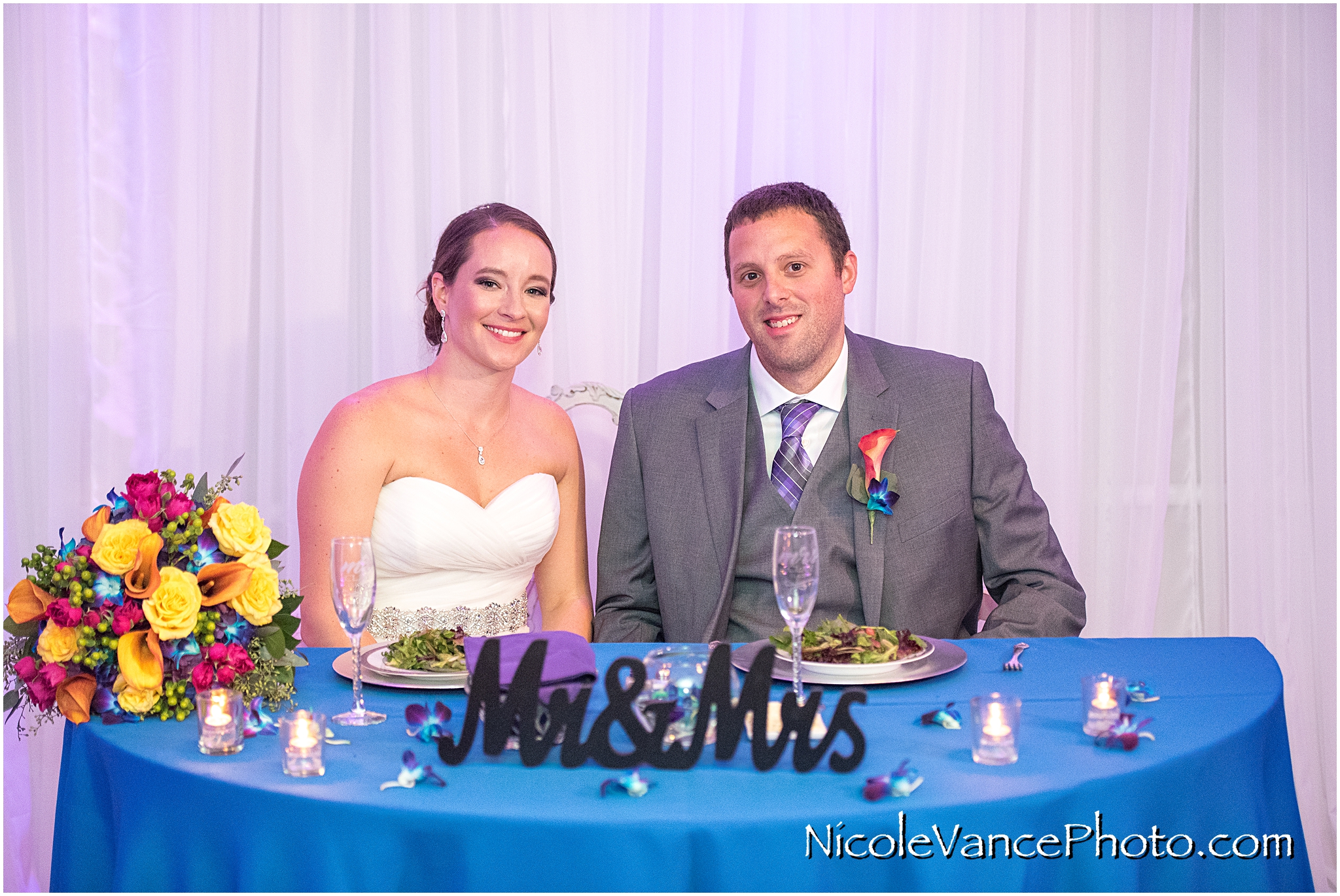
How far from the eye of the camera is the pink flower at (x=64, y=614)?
5.30 ft

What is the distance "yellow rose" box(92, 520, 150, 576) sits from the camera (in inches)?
63.9

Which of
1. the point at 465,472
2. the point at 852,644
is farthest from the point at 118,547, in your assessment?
the point at 465,472

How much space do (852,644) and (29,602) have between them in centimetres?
128

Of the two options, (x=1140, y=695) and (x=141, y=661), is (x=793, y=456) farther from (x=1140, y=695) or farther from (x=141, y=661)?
(x=141, y=661)

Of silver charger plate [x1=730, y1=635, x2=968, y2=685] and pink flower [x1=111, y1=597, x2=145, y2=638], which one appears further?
silver charger plate [x1=730, y1=635, x2=968, y2=685]

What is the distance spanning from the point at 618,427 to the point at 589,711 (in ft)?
4.67

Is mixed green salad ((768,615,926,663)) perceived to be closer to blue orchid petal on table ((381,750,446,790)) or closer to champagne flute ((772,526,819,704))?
champagne flute ((772,526,819,704))

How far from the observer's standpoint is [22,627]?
1.67 m

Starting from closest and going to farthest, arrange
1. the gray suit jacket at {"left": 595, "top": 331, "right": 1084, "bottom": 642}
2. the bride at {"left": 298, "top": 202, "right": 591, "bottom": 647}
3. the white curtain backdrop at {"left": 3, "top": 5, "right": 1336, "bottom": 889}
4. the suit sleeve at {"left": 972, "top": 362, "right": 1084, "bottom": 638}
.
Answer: the suit sleeve at {"left": 972, "top": 362, "right": 1084, "bottom": 638}
the gray suit jacket at {"left": 595, "top": 331, "right": 1084, "bottom": 642}
the bride at {"left": 298, "top": 202, "right": 591, "bottom": 647}
the white curtain backdrop at {"left": 3, "top": 5, "right": 1336, "bottom": 889}

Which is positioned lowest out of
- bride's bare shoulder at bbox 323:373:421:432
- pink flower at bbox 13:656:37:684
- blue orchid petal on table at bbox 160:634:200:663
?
pink flower at bbox 13:656:37:684

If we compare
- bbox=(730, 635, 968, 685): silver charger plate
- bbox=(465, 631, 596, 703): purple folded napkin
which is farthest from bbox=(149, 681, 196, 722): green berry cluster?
bbox=(730, 635, 968, 685): silver charger plate

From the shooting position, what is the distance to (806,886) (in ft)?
4.15

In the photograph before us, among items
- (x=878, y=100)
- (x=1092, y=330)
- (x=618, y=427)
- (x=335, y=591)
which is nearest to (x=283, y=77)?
(x=618, y=427)

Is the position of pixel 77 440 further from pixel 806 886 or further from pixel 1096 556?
pixel 1096 556
